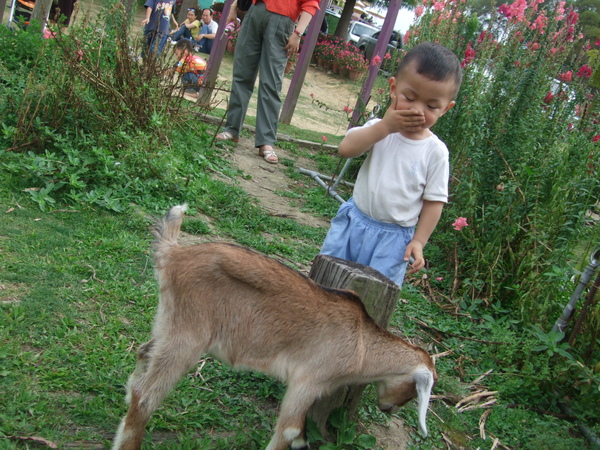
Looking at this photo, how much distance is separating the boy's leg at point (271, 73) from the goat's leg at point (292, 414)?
564 centimetres

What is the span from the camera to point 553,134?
18.6ft

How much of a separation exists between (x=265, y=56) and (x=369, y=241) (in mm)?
4919

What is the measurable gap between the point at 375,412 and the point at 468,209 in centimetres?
261

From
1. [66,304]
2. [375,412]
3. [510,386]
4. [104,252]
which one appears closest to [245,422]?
[375,412]

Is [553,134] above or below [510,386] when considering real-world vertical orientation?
above

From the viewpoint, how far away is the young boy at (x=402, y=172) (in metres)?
2.97

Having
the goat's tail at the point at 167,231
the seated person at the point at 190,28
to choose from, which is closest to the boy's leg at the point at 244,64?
the goat's tail at the point at 167,231

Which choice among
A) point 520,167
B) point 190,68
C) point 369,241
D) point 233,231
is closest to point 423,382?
point 369,241

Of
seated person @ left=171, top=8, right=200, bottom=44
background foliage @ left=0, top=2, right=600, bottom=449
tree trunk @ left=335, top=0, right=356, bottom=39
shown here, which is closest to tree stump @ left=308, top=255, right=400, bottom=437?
background foliage @ left=0, top=2, right=600, bottom=449

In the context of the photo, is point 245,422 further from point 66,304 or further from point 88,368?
point 66,304

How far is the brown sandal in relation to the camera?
26.0 ft

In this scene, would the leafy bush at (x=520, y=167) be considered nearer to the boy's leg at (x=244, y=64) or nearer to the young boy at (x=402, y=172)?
the young boy at (x=402, y=172)

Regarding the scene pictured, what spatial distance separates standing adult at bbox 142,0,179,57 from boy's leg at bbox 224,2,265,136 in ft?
3.21

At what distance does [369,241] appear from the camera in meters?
3.32
